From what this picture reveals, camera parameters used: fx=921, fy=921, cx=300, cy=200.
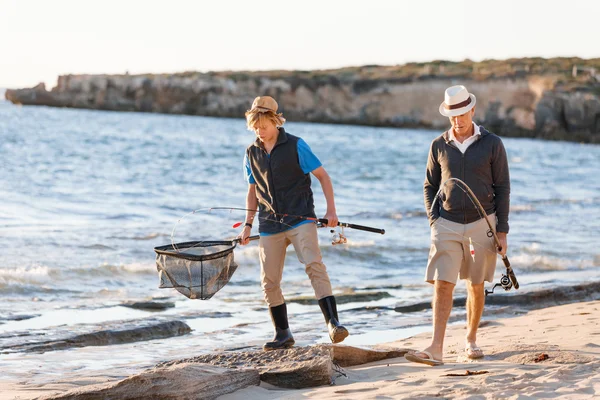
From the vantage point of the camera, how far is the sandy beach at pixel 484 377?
15.6 feet

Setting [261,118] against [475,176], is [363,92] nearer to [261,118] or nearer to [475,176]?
[261,118]

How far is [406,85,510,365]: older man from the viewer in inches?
218

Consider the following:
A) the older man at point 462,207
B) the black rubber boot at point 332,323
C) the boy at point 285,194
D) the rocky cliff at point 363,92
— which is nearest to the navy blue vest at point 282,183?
the boy at point 285,194

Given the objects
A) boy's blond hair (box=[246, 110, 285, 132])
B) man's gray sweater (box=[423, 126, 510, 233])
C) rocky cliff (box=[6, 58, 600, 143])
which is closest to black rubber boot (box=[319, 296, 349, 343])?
man's gray sweater (box=[423, 126, 510, 233])

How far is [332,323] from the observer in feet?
19.9

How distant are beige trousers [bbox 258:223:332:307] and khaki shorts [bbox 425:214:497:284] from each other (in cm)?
81

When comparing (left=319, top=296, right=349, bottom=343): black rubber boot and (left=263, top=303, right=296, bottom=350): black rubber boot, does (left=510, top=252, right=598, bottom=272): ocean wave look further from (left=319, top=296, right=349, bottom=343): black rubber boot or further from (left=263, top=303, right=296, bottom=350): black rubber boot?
(left=319, top=296, right=349, bottom=343): black rubber boot

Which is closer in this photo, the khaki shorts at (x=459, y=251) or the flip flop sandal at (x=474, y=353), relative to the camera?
the khaki shorts at (x=459, y=251)

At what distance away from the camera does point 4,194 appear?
19.2 metres

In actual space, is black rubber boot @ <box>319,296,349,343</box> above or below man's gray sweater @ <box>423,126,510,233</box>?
below

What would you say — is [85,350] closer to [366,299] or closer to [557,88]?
[366,299]

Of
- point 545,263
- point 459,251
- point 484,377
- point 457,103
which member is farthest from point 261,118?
point 545,263

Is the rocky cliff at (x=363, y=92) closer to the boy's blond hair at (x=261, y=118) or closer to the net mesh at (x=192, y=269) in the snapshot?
the boy's blond hair at (x=261, y=118)

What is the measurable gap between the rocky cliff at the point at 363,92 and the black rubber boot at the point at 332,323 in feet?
237
